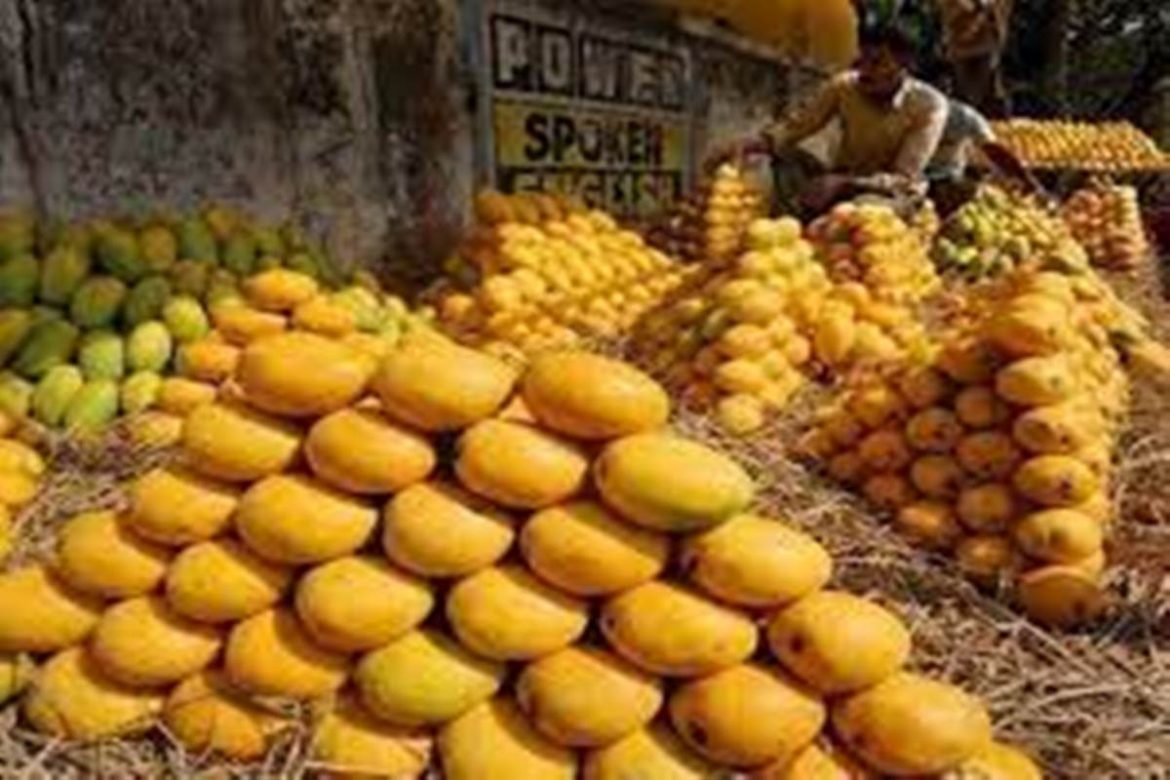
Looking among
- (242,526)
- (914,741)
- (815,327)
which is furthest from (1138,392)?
(242,526)

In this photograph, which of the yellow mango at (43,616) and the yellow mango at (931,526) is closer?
the yellow mango at (43,616)

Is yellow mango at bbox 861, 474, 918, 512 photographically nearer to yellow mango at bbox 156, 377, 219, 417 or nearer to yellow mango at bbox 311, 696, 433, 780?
yellow mango at bbox 156, 377, 219, 417

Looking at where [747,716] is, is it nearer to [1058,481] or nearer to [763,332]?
[1058,481]

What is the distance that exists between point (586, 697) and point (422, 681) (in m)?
0.23

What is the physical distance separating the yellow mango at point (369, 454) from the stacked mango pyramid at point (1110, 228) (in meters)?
8.37

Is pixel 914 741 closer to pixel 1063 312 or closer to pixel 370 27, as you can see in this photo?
pixel 1063 312

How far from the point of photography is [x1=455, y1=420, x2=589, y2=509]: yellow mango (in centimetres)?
229

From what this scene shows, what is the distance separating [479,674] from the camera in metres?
2.25

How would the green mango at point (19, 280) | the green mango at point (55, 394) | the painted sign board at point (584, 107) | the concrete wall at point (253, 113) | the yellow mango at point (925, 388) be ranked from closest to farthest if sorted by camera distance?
the yellow mango at point (925, 388), the green mango at point (55, 394), the green mango at point (19, 280), the concrete wall at point (253, 113), the painted sign board at point (584, 107)

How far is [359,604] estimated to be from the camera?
2.23 m

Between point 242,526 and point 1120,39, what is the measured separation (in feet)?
87.0

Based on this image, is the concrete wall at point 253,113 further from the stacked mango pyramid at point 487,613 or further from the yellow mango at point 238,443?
the stacked mango pyramid at point 487,613

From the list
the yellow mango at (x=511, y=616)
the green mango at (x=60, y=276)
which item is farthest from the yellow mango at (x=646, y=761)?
the green mango at (x=60, y=276)

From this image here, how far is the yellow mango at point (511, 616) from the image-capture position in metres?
2.22
